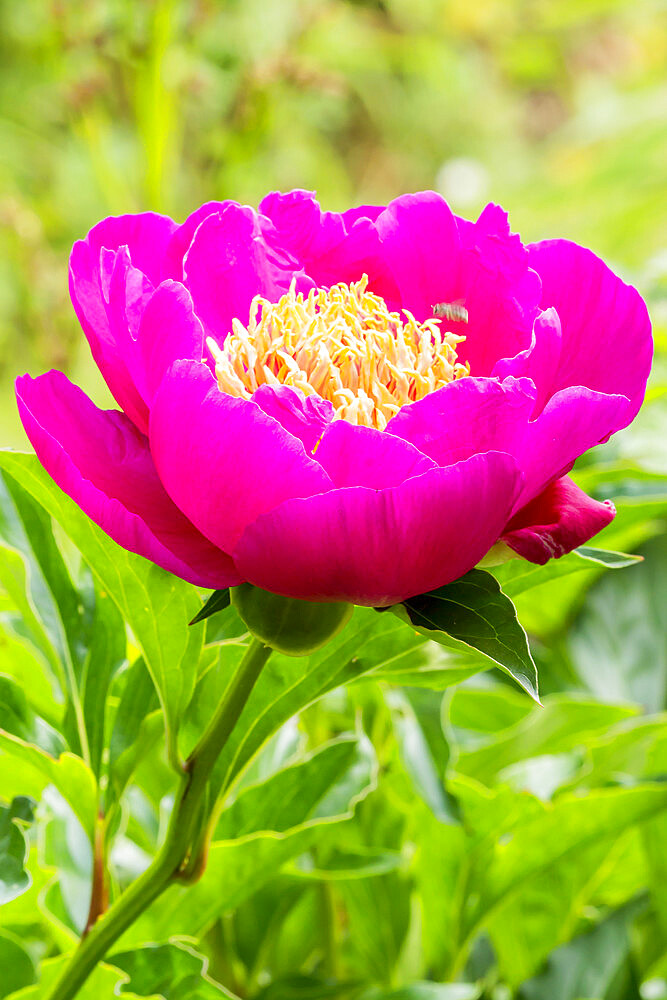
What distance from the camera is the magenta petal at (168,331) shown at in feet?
0.71

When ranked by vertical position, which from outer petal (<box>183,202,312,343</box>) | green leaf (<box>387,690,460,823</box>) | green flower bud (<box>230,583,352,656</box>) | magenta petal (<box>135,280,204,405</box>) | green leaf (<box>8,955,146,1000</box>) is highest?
outer petal (<box>183,202,312,343</box>)

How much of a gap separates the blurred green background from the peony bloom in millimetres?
305

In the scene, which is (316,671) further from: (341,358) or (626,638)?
(626,638)

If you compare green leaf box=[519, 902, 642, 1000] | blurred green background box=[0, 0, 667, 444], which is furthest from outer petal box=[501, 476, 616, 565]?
blurred green background box=[0, 0, 667, 444]

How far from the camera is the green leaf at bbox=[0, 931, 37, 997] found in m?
0.30

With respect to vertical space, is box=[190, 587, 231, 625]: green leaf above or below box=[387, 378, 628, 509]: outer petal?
below

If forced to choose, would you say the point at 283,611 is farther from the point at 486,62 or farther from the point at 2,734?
the point at 486,62

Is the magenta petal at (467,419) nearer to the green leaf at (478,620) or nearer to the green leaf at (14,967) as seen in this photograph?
the green leaf at (478,620)

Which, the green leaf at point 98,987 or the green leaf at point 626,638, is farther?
the green leaf at point 626,638

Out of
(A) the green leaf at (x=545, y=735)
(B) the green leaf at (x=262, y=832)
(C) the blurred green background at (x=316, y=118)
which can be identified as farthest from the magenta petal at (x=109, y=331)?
(C) the blurred green background at (x=316, y=118)

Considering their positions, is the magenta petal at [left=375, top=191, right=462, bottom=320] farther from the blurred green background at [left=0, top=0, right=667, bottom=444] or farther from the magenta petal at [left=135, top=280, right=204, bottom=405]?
the blurred green background at [left=0, top=0, right=667, bottom=444]

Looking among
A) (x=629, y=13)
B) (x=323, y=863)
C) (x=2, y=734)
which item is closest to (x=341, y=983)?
(x=323, y=863)

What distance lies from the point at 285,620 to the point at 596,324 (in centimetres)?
10

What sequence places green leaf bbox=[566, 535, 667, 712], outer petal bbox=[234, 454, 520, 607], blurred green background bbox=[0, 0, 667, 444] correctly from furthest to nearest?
blurred green background bbox=[0, 0, 667, 444]
green leaf bbox=[566, 535, 667, 712]
outer petal bbox=[234, 454, 520, 607]
